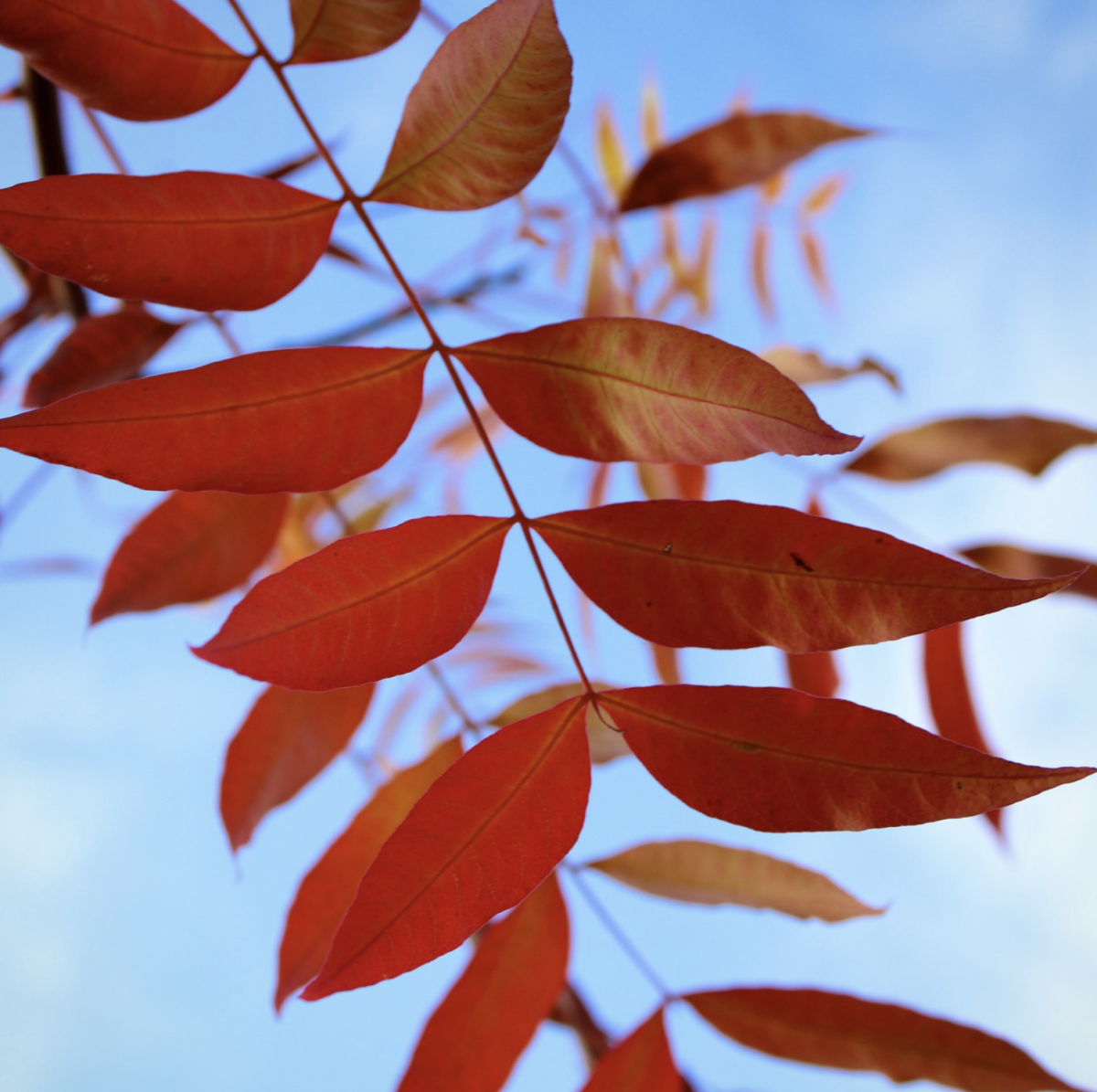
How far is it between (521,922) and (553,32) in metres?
0.40

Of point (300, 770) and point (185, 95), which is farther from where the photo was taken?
point (300, 770)

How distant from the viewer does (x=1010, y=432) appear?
686mm

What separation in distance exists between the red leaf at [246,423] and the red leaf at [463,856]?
126 millimetres

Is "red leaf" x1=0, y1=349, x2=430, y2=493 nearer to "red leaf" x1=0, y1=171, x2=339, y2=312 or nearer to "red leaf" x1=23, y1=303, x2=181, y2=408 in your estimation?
"red leaf" x1=0, y1=171, x2=339, y2=312

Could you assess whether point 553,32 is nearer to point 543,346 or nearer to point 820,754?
point 543,346

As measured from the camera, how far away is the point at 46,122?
654 millimetres

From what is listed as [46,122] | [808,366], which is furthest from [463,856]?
[46,122]

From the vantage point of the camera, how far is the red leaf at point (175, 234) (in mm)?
330

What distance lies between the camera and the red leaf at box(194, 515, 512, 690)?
1.10 feet

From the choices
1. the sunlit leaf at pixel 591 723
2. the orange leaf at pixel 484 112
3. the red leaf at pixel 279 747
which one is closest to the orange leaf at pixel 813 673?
the sunlit leaf at pixel 591 723

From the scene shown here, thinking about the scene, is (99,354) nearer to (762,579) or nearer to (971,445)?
(762,579)

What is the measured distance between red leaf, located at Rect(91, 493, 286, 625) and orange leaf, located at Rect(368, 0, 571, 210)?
223mm

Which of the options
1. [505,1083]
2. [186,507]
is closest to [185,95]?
[186,507]

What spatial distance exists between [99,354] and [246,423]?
0.91ft
